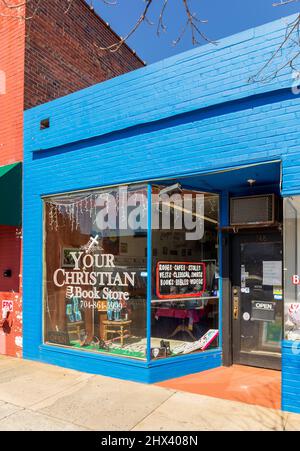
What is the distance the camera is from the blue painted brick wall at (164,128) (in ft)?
18.4

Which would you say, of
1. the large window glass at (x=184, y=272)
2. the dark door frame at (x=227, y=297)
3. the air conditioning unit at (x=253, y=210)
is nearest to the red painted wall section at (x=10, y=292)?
the large window glass at (x=184, y=272)

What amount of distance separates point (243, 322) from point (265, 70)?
386cm

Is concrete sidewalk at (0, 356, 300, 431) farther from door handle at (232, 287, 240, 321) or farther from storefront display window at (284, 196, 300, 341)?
door handle at (232, 287, 240, 321)

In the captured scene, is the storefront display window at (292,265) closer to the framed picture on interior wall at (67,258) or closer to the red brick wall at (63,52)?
the framed picture on interior wall at (67,258)

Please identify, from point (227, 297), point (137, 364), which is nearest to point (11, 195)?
point (137, 364)

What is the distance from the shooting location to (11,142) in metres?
8.88

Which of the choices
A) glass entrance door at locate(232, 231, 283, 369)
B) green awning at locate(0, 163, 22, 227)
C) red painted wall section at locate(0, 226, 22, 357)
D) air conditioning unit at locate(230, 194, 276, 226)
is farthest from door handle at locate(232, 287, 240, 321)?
green awning at locate(0, 163, 22, 227)

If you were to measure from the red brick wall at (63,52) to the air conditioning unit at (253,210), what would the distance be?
4.46m

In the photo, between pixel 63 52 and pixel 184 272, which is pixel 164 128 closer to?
pixel 184 272

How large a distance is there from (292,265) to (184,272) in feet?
6.61

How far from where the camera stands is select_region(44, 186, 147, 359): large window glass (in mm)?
6895

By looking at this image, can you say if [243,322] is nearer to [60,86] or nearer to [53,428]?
[53,428]

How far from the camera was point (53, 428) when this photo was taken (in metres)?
4.81
